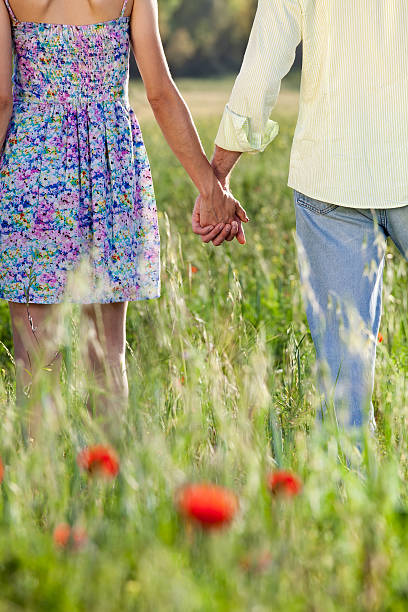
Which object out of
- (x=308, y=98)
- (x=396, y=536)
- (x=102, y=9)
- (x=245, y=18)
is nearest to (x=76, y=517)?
(x=396, y=536)

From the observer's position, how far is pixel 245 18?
209 ft

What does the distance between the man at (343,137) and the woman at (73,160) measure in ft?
1.28

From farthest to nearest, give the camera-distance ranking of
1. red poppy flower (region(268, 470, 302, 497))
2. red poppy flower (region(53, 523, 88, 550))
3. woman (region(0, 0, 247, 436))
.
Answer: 1. woman (region(0, 0, 247, 436))
2. red poppy flower (region(268, 470, 302, 497))
3. red poppy flower (region(53, 523, 88, 550))

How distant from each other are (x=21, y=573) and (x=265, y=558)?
404 millimetres

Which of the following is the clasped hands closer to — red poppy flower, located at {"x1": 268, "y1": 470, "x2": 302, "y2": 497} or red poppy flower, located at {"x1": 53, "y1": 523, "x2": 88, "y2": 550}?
red poppy flower, located at {"x1": 268, "y1": 470, "x2": 302, "y2": 497}

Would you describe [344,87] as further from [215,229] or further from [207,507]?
[207,507]

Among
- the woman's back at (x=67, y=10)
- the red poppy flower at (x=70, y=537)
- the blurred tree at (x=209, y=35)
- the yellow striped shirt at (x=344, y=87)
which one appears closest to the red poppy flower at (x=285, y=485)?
the red poppy flower at (x=70, y=537)

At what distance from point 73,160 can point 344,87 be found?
36.5 inches

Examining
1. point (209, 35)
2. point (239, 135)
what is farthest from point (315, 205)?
point (209, 35)

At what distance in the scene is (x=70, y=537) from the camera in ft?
4.95

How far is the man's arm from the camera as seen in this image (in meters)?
2.71

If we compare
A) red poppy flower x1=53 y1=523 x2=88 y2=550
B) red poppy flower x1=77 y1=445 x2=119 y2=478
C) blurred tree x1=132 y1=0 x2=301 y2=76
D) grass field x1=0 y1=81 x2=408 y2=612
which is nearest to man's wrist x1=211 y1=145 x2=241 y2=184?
grass field x1=0 y1=81 x2=408 y2=612

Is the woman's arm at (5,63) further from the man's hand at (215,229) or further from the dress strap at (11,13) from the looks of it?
the man's hand at (215,229)

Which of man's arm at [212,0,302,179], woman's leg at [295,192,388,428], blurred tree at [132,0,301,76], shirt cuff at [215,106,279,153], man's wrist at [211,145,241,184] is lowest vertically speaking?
woman's leg at [295,192,388,428]
